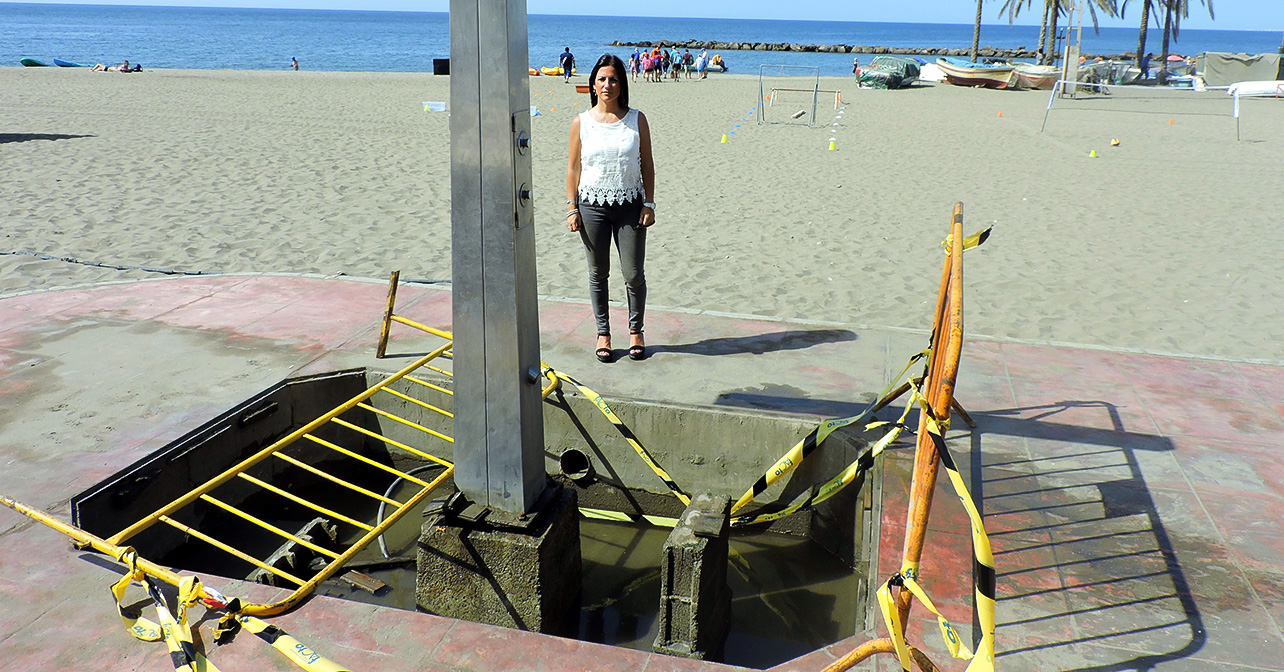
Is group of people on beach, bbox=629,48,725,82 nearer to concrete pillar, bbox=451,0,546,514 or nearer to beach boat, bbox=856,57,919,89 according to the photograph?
beach boat, bbox=856,57,919,89

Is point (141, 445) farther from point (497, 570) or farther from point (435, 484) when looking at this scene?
point (497, 570)

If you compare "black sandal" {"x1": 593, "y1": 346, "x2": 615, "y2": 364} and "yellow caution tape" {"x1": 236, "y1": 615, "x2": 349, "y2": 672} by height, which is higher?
"black sandal" {"x1": 593, "y1": 346, "x2": 615, "y2": 364}

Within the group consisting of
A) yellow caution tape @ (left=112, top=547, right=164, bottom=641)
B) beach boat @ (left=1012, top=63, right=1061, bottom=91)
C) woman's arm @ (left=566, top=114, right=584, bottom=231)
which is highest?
beach boat @ (left=1012, top=63, right=1061, bottom=91)

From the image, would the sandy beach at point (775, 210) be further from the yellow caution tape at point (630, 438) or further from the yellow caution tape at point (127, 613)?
the yellow caution tape at point (127, 613)

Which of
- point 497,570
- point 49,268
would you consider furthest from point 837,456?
point 49,268

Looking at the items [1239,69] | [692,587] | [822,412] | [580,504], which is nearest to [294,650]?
[692,587]

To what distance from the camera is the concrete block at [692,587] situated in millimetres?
3619

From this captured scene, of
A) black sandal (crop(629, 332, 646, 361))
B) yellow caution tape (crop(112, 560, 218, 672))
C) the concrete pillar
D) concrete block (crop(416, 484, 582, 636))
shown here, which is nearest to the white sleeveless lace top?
black sandal (crop(629, 332, 646, 361))

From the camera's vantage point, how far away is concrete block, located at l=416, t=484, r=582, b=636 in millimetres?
3820

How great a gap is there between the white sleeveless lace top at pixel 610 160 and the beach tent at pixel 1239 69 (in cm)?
3759

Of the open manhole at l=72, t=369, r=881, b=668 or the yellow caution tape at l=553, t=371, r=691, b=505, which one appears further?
the yellow caution tape at l=553, t=371, r=691, b=505

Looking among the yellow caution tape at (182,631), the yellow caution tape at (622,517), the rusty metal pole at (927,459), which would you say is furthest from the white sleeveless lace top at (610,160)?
the yellow caution tape at (182,631)

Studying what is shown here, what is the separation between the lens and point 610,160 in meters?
5.24

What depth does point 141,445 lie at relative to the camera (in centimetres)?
448
